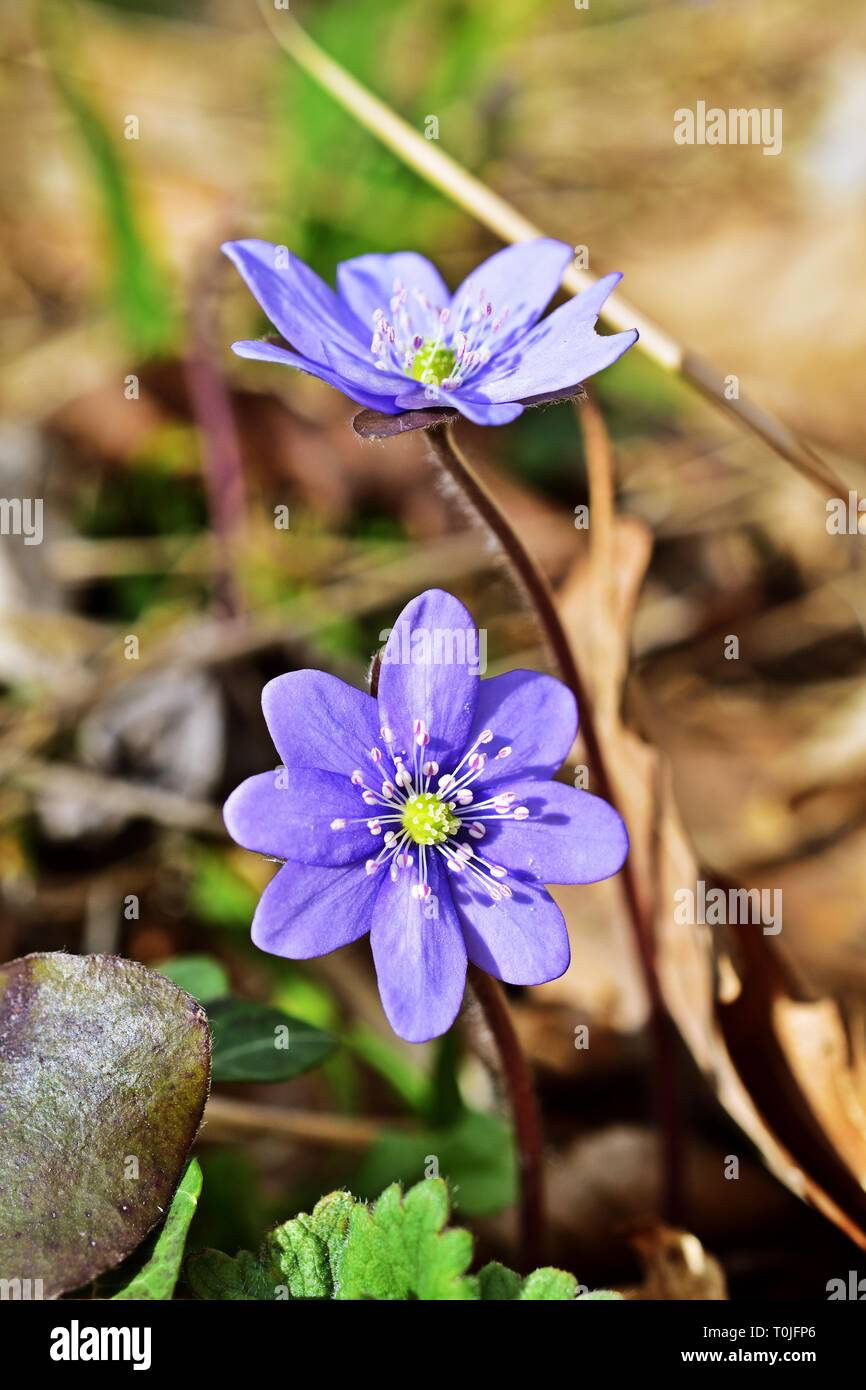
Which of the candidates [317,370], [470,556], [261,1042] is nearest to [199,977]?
[261,1042]

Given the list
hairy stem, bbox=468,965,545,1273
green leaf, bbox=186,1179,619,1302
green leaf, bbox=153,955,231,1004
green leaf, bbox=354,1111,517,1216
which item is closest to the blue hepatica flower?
hairy stem, bbox=468,965,545,1273

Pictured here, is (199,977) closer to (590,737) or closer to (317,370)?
(590,737)

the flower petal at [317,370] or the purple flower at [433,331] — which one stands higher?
the purple flower at [433,331]

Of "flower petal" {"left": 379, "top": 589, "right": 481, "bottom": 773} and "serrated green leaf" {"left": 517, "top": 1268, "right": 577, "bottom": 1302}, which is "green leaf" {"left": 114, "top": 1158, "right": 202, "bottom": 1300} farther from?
"flower petal" {"left": 379, "top": 589, "right": 481, "bottom": 773}

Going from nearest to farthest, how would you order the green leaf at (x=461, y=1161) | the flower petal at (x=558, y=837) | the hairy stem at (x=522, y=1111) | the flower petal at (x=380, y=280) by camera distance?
the flower petal at (x=558, y=837)
the hairy stem at (x=522, y=1111)
the flower petal at (x=380, y=280)
the green leaf at (x=461, y=1161)

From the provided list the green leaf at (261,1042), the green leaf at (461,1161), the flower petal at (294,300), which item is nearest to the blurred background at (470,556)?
the green leaf at (461,1161)

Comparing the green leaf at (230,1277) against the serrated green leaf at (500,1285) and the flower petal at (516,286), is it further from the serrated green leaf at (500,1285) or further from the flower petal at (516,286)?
the flower petal at (516,286)
